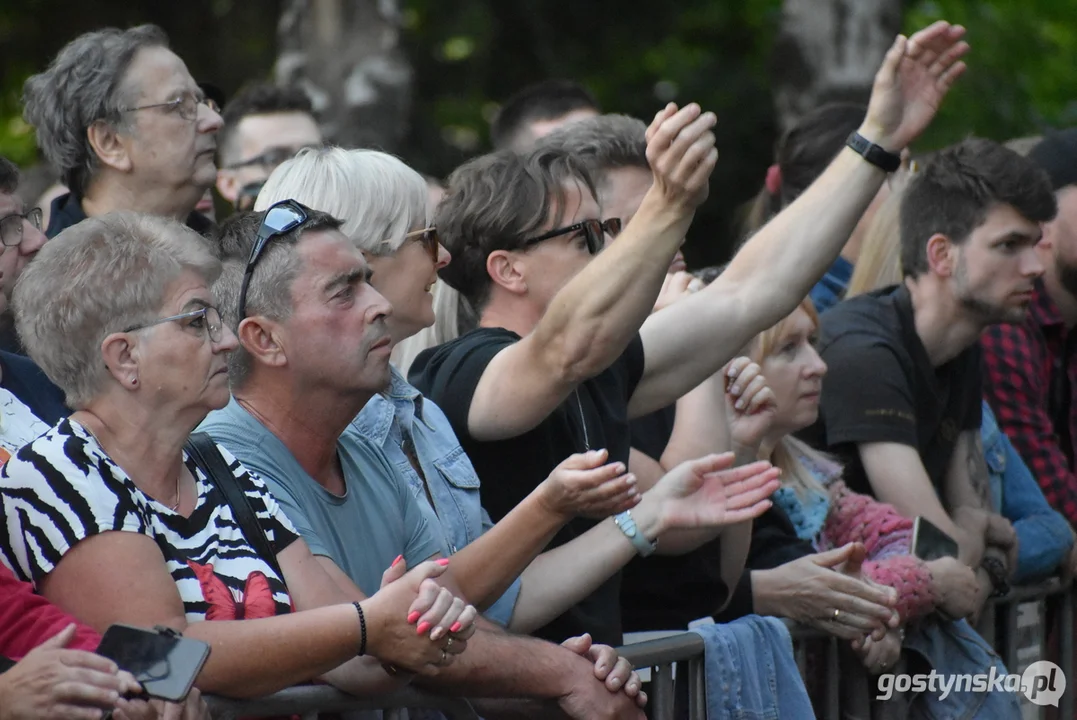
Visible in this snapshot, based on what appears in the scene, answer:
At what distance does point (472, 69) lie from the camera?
1342 cm

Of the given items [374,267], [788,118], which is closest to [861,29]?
[788,118]

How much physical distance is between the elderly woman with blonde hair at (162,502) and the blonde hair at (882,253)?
3137 millimetres

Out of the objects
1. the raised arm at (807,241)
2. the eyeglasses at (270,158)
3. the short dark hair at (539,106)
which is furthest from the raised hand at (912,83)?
the eyeglasses at (270,158)

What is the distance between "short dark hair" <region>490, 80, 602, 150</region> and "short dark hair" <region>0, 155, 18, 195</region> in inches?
139

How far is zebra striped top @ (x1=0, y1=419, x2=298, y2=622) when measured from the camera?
273 centimetres

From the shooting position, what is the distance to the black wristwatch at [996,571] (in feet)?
16.6

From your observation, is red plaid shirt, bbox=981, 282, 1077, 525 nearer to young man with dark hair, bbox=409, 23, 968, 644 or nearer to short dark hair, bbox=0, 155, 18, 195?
young man with dark hair, bbox=409, 23, 968, 644

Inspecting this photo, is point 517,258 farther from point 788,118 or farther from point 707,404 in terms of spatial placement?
point 788,118

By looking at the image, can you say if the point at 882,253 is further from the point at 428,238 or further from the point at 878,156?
the point at 428,238

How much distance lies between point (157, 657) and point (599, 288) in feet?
4.37

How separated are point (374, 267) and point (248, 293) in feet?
1.56

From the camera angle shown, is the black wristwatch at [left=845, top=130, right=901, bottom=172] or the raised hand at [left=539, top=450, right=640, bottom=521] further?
the black wristwatch at [left=845, top=130, right=901, bottom=172]

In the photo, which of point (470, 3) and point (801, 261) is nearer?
point (801, 261)

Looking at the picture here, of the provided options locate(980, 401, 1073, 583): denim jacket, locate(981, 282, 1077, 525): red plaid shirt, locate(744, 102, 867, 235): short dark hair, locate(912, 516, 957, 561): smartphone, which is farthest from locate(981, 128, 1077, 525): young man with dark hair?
locate(912, 516, 957, 561): smartphone
